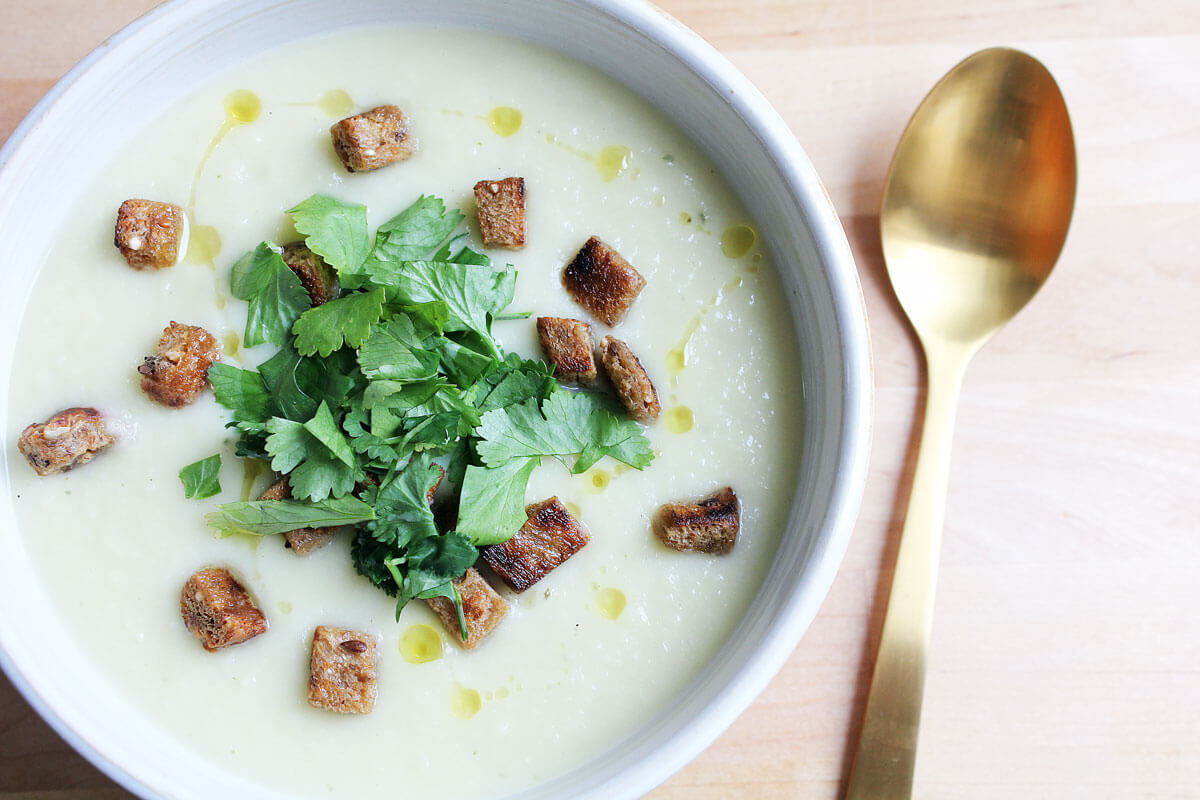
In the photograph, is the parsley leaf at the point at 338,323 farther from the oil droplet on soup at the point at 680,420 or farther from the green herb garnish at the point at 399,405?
the oil droplet on soup at the point at 680,420

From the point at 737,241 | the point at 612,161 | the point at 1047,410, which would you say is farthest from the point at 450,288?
the point at 1047,410

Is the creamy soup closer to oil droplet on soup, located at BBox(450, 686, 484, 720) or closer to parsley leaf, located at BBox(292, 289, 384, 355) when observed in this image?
oil droplet on soup, located at BBox(450, 686, 484, 720)

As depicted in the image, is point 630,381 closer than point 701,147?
Yes

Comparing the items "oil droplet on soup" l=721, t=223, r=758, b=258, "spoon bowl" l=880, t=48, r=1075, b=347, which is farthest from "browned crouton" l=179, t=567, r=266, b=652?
"spoon bowl" l=880, t=48, r=1075, b=347

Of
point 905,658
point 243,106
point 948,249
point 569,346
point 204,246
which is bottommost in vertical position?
point 905,658

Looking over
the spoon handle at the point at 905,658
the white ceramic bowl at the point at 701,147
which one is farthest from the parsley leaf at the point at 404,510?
the spoon handle at the point at 905,658

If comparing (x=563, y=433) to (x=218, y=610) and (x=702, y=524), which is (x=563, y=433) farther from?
(x=218, y=610)
